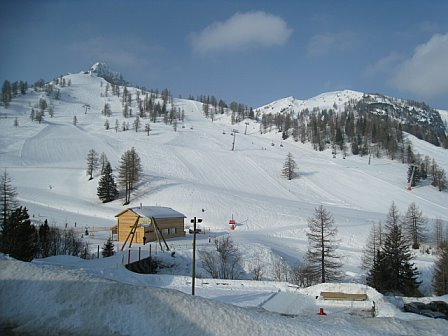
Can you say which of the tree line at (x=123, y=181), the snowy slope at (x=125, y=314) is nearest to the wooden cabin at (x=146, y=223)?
the tree line at (x=123, y=181)

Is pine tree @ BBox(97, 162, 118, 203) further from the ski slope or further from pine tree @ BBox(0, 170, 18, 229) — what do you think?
pine tree @ BBox(0, 170, 18, 229)

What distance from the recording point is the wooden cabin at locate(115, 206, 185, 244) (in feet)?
150

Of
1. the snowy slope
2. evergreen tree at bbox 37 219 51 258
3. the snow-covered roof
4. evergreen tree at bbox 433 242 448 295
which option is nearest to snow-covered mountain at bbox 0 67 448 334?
the snowy slope

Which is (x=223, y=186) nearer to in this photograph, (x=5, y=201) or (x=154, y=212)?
(x=154, y=212)

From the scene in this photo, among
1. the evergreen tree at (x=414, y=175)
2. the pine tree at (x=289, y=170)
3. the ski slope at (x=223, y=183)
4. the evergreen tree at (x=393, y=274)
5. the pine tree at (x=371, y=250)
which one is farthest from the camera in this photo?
the evergreen tree at (x=414, y=175)

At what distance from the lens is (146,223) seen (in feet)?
148

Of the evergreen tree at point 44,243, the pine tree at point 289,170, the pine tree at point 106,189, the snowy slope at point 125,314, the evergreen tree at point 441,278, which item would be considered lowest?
the evergreen tree at point 441,278

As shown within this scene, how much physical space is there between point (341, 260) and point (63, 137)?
10583 cm

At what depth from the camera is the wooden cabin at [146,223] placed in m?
45.6

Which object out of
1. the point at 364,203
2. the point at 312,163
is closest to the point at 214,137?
the point at 312,163

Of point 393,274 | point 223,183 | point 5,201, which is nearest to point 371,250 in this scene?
point 393,274

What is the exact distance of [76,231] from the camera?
47.1 meters

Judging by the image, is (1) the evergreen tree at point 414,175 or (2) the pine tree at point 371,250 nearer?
(2) the pine tree at point 371,250

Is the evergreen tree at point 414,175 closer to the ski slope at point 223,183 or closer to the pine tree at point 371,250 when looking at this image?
the ski slope at point 223,183
